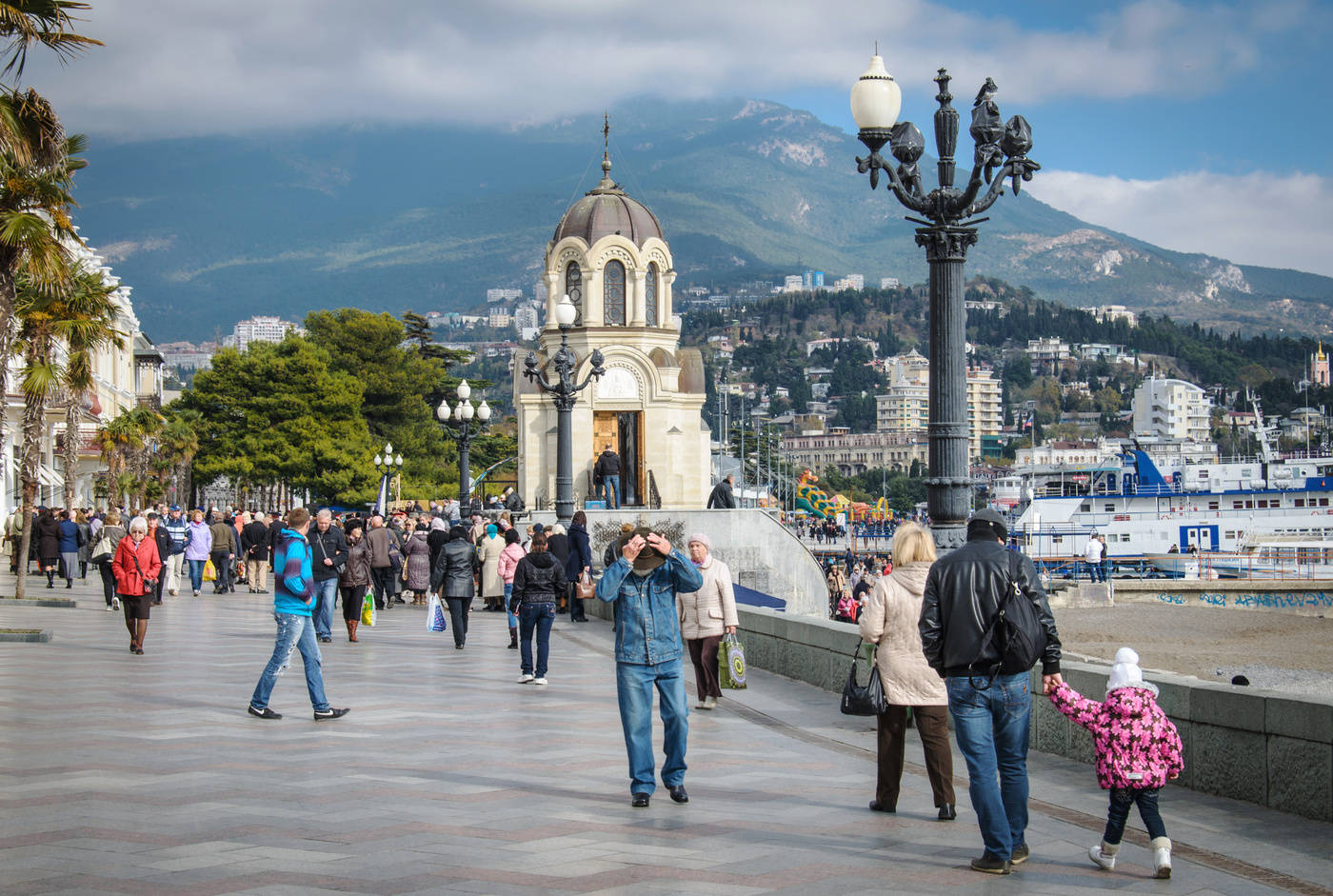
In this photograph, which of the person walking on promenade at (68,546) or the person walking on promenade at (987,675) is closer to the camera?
the person walking on promenade at (987,675)

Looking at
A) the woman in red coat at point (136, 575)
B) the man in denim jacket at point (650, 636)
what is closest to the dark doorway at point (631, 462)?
the woman in red coat at point (136, 575)

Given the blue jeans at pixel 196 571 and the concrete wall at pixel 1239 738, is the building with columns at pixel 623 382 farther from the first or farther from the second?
the concrete wall at pixel 1239 738

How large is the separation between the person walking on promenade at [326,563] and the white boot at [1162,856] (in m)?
9.92

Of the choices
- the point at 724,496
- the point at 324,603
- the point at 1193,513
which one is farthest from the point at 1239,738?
the point at 1193,513

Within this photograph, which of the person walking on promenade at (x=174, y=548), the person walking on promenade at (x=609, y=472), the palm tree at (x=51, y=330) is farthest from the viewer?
the person walking on promenade at (x=609, y=472)

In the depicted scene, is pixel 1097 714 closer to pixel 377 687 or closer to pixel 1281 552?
pixel 377 687

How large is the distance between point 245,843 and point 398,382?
5922 cm

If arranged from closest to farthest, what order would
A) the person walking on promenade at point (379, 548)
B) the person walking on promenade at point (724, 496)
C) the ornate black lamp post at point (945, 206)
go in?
the ornate black lamp post at point (945, 206) < the person walking on promenade at point (379, 548) < the person walking on promenade at point (724, 496)

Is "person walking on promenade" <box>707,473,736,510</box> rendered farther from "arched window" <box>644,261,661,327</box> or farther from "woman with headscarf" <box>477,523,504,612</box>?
"arched window" <box>644,261,661,327</box>

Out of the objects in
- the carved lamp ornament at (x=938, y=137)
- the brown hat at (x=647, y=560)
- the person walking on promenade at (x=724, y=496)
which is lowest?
the brown hat at (x=647, y=560)

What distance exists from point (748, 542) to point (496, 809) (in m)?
21.8

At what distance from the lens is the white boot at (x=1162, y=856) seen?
6.18 metres

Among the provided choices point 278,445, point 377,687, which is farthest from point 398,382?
point 377,687

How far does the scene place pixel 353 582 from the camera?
57.0 ft
